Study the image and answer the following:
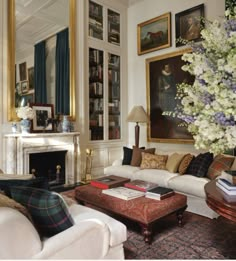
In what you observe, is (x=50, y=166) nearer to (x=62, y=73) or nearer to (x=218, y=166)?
(x=62, y=73)

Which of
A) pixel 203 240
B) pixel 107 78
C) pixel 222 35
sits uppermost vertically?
pixel 107 78

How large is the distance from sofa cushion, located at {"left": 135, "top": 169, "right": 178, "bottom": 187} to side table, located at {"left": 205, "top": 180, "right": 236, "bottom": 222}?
4.97 ft

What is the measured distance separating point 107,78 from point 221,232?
3.72 metres

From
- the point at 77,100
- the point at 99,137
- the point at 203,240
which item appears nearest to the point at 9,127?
the point at 77,100

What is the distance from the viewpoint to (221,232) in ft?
8.14

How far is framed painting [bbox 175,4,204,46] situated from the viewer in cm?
429

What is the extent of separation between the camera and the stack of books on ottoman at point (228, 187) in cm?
161

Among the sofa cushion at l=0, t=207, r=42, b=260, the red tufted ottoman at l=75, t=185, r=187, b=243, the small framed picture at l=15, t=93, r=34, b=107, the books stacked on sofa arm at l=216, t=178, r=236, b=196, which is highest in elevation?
the small framed picture at l=15, t=93, r=34, b=107

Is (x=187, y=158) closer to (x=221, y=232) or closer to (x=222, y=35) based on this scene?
(x=221, y=232)

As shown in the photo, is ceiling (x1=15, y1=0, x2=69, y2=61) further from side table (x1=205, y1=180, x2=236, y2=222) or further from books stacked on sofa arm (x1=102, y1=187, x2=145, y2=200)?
side table (x1=205, y1=180, x2=236, y2=222)

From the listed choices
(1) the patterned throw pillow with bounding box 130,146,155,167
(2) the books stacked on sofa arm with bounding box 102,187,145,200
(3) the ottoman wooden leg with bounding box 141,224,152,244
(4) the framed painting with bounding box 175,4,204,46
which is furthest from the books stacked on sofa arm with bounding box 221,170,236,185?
(4) the framed painting with bounding box 175,4,204,46

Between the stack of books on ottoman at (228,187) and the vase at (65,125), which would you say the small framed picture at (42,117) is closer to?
the vase at (65,125)

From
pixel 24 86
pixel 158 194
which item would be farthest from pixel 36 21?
pixel 158 194

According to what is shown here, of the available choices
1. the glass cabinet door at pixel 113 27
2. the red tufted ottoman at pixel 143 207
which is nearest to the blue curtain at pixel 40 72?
the glass cabinet door at pixel 113 27
